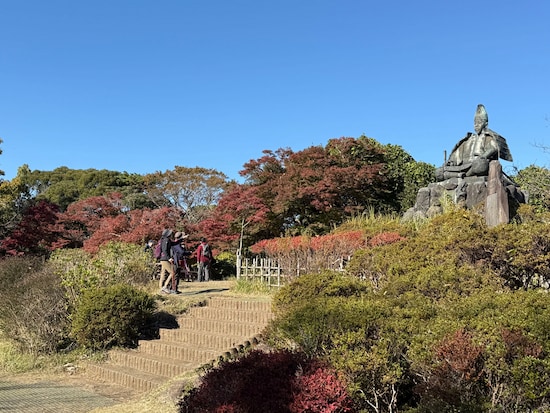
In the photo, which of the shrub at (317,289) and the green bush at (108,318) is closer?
the shrub at (317,289)

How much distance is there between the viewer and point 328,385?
4.00m

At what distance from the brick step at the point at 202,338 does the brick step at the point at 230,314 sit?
1.87ft

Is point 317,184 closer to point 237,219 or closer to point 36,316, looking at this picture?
point 237,219

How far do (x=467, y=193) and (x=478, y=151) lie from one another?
1.39 meters

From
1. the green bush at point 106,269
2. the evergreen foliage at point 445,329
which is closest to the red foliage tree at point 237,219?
the green bush at point 106,269

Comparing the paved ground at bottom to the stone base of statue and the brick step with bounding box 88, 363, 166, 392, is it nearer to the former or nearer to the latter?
the brick step with bounding box 88, 363, 166, 392

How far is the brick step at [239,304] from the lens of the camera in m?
8.75

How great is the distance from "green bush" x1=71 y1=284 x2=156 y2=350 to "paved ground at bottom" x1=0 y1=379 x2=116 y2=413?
1080mm

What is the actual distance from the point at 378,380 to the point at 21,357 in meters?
7.05

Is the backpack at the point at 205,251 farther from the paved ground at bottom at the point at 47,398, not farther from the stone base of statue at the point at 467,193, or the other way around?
the paved ground at bottom at the point at 47,398

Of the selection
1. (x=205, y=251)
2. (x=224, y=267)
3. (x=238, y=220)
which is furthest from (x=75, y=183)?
(x=205, y=251)

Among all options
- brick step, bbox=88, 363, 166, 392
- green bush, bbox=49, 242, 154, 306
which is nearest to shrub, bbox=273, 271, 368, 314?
brick step, bbox=88, 363, 166, 392

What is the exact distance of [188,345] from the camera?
786cm

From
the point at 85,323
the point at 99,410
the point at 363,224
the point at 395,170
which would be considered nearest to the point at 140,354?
the point at 85,323
